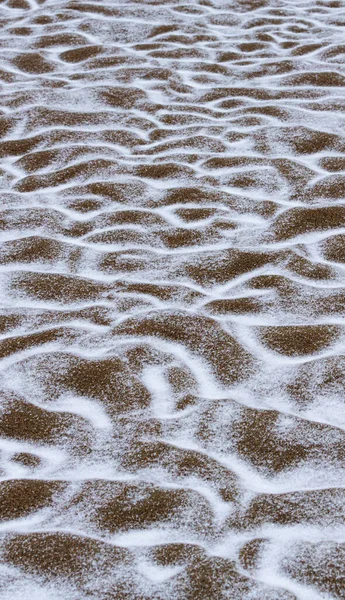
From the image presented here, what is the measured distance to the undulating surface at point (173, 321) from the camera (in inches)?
59.9

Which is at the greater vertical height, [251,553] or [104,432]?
[104,432]

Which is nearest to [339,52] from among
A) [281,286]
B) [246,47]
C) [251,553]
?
[246,47]

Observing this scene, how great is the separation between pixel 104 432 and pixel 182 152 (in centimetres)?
171

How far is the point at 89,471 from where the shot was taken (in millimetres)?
1726

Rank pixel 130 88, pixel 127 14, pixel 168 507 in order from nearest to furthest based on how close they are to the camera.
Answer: pixel 168 507, pixel 130 88, pixel 127 14

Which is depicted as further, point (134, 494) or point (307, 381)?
point (307, 381)

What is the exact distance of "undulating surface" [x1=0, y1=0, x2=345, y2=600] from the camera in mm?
1521

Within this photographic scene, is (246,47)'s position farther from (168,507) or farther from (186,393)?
(168,507)

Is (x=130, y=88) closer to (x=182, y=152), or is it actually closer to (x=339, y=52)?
(x=182, y=152)

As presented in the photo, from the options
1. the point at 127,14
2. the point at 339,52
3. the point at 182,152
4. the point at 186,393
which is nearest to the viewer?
the point at 186,393

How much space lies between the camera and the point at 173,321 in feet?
7.22

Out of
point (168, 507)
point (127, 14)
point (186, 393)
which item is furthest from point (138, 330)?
point (127, 14)

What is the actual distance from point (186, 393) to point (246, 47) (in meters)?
2.85

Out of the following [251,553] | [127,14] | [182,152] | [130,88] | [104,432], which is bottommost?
[251,553]
